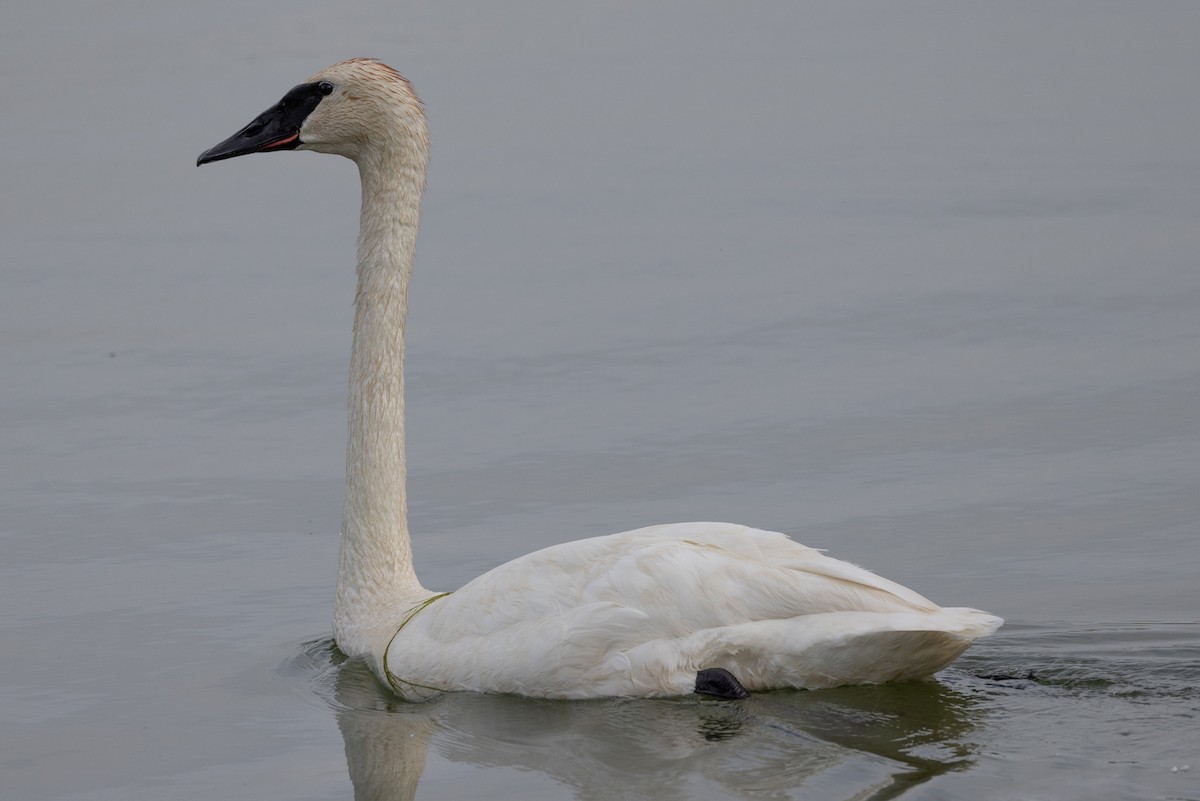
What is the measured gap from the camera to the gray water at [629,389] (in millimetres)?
7781

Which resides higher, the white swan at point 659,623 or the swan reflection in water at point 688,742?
the white swan at point 659,623

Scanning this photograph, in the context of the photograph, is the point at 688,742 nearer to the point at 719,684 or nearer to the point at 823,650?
the point at 719,684

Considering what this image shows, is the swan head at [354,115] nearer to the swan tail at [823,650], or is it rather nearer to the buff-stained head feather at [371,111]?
the buff-stained head feather at [371,111]

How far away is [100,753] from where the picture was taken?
317 inches

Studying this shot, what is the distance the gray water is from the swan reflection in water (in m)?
0.02

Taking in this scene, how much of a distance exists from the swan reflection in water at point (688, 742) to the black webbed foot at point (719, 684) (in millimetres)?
43

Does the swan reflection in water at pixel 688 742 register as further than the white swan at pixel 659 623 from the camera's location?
No

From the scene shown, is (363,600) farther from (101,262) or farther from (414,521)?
(101,262)

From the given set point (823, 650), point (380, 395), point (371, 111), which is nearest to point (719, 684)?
point (823, 650)

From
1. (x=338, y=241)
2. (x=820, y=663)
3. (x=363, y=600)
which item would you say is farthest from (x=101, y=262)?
(x=820, y=663)

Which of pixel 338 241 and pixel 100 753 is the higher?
pixel 338 241

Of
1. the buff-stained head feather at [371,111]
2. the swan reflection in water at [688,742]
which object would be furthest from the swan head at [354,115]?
the swan reflection in water at [688,742]

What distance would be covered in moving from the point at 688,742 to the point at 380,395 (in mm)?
2817

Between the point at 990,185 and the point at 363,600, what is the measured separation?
9.01 metres
